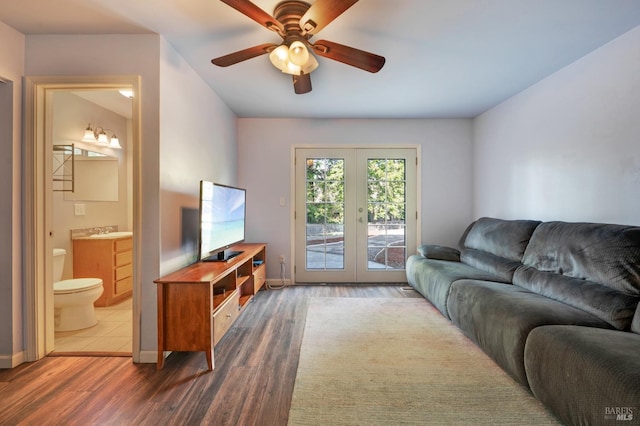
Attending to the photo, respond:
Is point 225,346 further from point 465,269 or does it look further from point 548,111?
point 548,111

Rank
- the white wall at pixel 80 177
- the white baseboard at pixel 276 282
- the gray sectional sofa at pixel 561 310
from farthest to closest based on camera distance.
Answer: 1. the white baseboard at pixel 276 282
2. the white wall at pixel 80 177
3. the gray sectional sofa at pixel 561 310

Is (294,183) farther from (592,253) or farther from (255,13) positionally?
(592,253)

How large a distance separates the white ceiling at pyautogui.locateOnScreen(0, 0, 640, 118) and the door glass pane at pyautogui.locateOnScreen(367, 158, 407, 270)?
1.14 meters

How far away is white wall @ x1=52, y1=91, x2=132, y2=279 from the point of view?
2990 millimetres

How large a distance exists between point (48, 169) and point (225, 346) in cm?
184

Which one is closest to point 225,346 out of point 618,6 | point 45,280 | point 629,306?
point 45,280

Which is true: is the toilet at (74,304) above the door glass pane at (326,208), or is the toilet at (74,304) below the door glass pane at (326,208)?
below

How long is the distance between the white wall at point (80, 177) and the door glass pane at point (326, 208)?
2354 mm

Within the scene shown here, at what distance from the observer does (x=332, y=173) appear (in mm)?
3916

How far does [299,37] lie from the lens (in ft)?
5.78

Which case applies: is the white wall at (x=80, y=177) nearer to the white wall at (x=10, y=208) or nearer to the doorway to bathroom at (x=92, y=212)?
the doorway to bathroom at (x=92, y=212)

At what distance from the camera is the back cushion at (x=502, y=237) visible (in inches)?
102

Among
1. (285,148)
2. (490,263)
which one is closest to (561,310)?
(490,263)

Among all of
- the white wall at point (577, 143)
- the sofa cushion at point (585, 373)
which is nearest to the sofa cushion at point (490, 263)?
the white wall at point (577, 143)
